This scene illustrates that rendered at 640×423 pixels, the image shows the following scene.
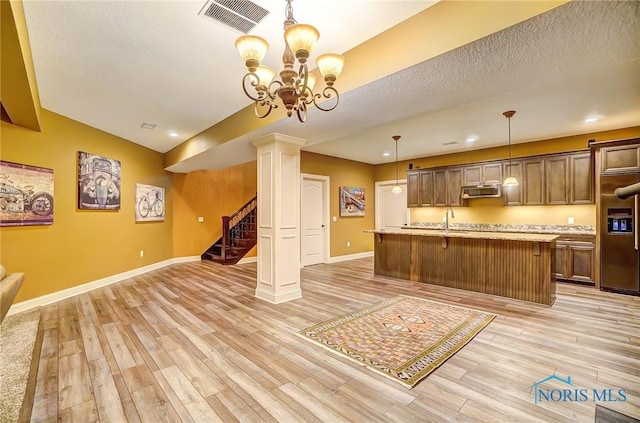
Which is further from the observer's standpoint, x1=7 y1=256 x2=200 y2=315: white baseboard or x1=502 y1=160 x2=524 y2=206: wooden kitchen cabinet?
x1=502 y1=160 x2=524 y2=206: wooden kitchen cabinet

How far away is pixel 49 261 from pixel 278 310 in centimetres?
350

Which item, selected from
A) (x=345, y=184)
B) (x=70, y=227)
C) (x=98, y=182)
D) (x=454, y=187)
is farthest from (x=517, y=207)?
(x=70, y=227)

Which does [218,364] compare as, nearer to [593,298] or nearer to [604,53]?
[604,53]

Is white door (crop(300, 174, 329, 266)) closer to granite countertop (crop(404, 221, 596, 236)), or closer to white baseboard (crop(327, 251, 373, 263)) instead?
white baseboard (crop(327, 251, 373, 263))

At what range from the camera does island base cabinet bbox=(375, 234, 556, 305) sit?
158 inches

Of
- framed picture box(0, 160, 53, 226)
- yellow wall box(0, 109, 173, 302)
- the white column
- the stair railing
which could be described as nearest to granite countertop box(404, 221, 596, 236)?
the white column

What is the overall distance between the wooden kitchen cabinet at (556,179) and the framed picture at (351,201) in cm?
413

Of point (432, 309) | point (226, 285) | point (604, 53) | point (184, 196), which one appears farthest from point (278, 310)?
point (184, 196)

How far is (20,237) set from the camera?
150 inches

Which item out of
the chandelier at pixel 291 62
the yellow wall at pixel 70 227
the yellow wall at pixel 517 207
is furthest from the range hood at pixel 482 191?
the yellow wall at pixel 70 227

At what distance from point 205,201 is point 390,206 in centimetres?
525

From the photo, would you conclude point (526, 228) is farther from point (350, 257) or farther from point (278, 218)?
point (278, 218)

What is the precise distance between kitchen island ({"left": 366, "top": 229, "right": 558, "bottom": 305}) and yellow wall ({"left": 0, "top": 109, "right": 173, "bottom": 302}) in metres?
5.04

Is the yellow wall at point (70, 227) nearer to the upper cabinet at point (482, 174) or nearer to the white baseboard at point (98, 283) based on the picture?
the white baseboard at point (98, 283)
